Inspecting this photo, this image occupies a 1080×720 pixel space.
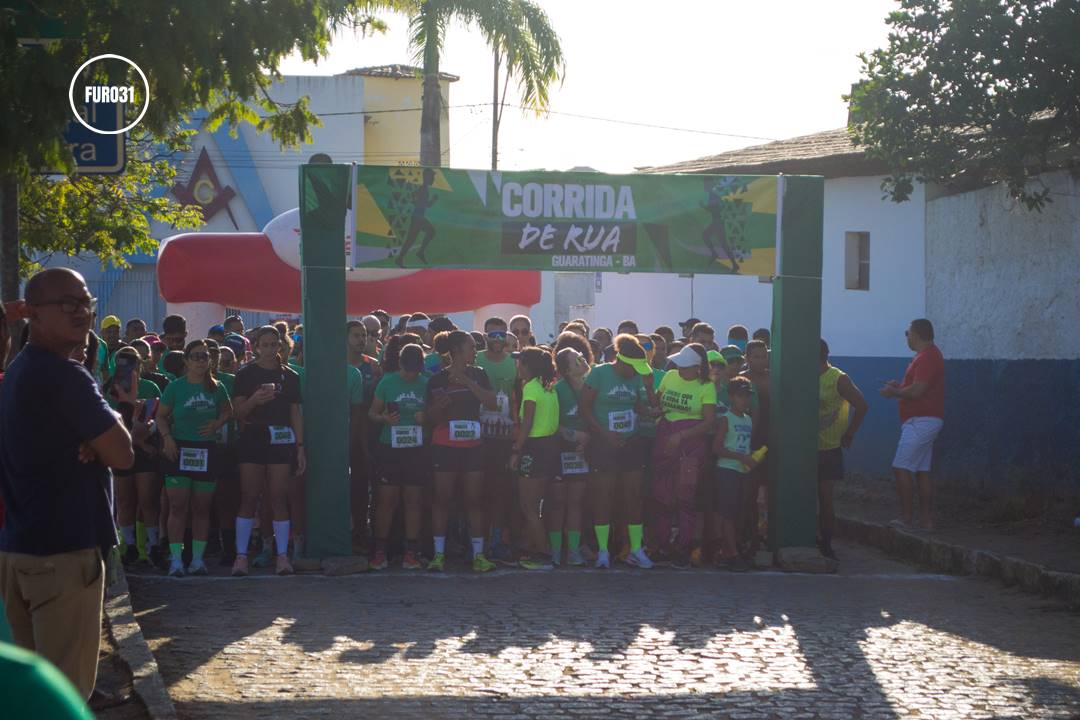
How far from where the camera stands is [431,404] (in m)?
11.4

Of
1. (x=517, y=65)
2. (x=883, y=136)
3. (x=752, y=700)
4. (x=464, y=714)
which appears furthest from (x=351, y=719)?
(x=517, y=65)

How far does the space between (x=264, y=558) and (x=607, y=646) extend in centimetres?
425

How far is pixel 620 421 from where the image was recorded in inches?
458

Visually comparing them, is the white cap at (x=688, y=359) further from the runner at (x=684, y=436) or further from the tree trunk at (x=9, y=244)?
the tree trunk at (x=9, y=244)

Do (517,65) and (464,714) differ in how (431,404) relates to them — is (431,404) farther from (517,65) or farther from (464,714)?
(517,65)

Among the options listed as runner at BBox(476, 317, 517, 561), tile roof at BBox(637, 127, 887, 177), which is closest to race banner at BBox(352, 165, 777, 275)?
runner at BBox(476, 317, 517, 561)

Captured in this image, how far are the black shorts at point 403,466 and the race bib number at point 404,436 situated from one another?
0.04 metres

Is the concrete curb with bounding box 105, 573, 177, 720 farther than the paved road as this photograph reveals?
No

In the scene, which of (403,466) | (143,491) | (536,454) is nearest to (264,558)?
(143,491)

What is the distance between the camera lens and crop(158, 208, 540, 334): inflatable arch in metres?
19.8

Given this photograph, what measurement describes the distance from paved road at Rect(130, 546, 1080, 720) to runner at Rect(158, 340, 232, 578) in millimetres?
453

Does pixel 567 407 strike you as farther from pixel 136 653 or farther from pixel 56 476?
pixel 56 476

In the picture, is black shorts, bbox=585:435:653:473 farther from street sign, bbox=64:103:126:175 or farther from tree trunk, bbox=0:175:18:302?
street sign, bbox=64:103:126:175

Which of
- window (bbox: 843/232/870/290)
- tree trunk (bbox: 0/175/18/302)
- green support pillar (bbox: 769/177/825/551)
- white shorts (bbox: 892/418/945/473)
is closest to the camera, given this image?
tree trunk (bbox: 0/175/18/302)
